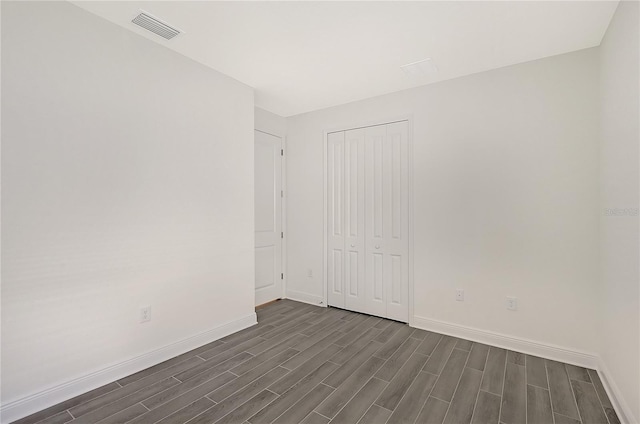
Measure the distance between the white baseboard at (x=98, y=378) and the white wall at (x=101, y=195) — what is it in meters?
0.04

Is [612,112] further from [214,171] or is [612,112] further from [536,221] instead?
[214,171]

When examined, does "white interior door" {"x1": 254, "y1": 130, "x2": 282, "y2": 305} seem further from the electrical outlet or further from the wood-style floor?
the electrical outlet

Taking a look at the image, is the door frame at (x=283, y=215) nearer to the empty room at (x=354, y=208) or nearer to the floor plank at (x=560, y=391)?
the empty room at (x=354, y=208)

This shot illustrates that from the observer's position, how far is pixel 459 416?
6.15ft

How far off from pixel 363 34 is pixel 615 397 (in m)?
3.13

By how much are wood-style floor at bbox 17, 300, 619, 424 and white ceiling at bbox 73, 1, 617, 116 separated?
2.70m

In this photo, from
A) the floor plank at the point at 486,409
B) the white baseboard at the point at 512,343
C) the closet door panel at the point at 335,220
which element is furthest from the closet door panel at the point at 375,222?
the floor plank at the point at 486,409

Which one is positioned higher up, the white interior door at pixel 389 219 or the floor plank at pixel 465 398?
the white interior door at pixel 389 219

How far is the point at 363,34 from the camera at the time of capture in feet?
7.75

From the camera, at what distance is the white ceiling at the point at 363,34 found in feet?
6.76

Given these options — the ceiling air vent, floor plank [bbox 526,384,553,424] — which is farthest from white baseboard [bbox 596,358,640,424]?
the ceiling air vent

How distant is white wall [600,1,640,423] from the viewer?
5.62 ft

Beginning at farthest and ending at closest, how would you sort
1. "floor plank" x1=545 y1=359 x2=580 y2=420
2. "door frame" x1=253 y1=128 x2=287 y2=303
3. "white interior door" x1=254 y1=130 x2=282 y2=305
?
"door frame" x1=253 y1=128 x2=287 y2=303
"white interior door" x1=254 y1=130 x2=282 y2=305
"floor plank" x1=545 y1=359 x2=580 y2=420

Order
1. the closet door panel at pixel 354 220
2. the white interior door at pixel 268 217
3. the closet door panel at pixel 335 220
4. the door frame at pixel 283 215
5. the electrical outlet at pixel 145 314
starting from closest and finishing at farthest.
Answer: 1. the electrical outlet at pixel 145 314
2. the closet door panel at pixel 354 220
3. the closet door panel at pixel 335 220
4. the white interior door at pixel 268 217
5. the door frame at pixel 283 215
